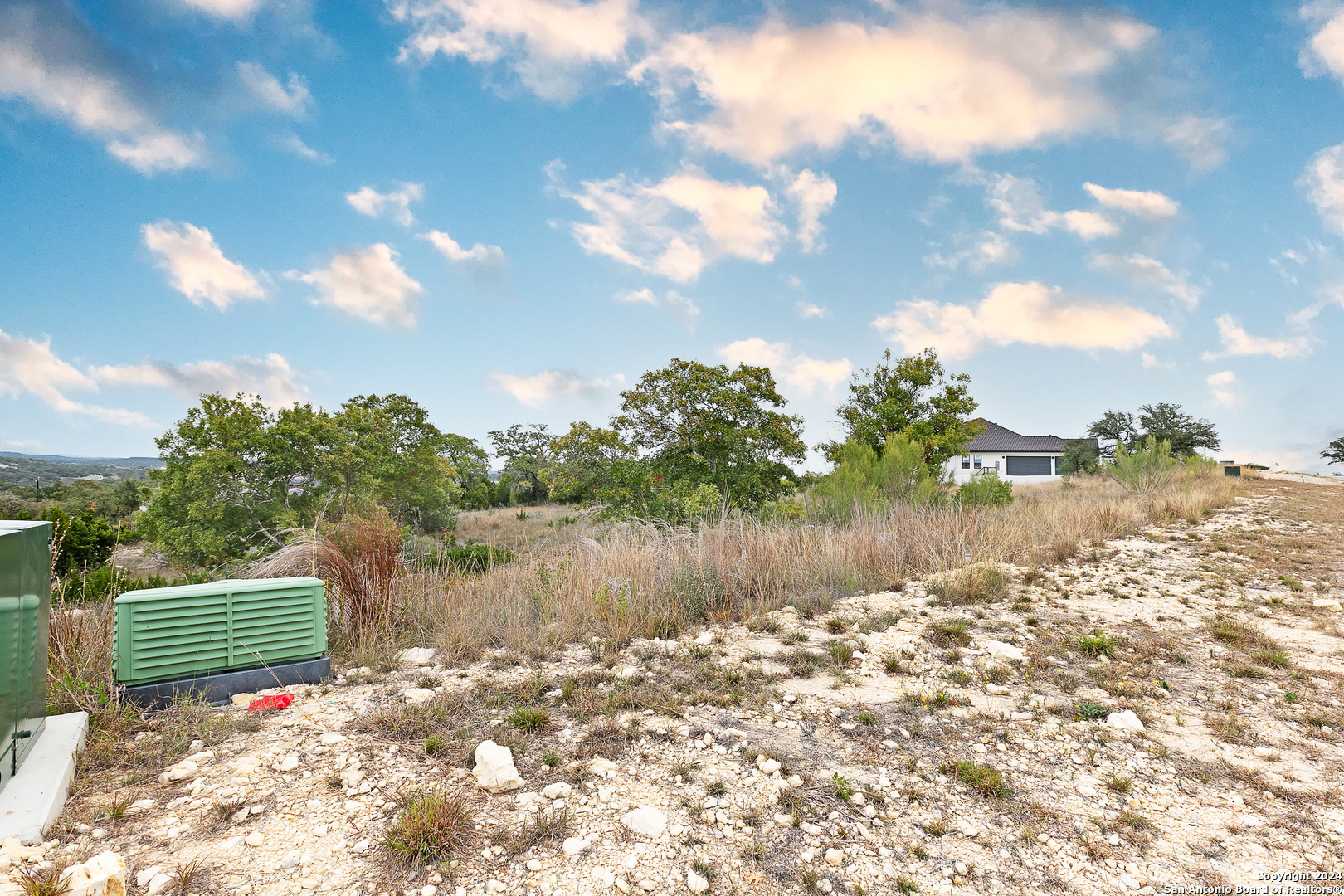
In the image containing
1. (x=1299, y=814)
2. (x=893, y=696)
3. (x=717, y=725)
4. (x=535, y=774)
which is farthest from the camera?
(x=893, y=696)

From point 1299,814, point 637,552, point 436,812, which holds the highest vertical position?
point 637,552

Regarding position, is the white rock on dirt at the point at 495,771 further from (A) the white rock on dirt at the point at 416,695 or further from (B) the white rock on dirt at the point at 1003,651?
(B) the white rock on dirt at the point at 1003,651

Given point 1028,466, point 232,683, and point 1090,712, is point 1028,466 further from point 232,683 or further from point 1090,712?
point 232,683

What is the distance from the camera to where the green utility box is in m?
2.59

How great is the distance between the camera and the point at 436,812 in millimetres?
2508

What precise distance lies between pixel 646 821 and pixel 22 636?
2983mm

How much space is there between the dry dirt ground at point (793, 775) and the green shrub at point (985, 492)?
829 cm

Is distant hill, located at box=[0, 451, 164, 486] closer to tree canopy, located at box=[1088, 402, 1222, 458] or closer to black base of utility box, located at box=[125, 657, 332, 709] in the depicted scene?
black base of utility box, located at box=[125, 657, 332, 709]

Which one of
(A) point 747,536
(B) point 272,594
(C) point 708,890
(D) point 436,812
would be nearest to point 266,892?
(D) point 436,812

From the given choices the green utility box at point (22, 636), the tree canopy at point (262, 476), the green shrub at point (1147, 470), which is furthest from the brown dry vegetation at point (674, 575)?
the green shrub at point (1147, 470)

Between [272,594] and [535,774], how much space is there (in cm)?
247

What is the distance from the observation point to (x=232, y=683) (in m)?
3.99

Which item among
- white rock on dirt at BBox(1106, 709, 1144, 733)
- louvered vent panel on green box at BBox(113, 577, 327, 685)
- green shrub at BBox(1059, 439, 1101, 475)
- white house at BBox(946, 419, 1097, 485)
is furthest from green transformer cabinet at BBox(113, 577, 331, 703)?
white house at BBox(946, 419, 1097, 485)

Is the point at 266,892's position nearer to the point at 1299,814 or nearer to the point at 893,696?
the point at 893,696
